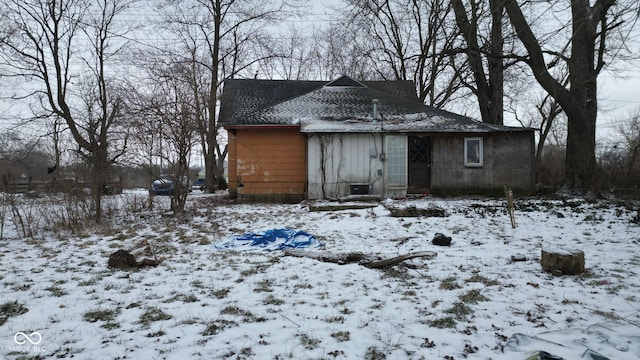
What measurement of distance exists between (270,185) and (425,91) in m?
15.8

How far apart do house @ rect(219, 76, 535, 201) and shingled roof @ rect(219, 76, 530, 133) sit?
4cm

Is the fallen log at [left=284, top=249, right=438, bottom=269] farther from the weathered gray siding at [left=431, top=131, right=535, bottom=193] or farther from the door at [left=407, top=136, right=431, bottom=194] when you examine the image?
the door at [left=407, top=136, right=431, bottom=194]

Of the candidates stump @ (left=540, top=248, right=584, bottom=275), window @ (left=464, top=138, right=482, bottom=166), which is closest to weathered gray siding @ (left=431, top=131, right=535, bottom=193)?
window @ (left=464, top=138, right=482, bottom=166)

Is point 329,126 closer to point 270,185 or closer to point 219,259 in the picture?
point 270,185

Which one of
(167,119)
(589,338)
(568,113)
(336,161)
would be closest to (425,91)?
(568,113)

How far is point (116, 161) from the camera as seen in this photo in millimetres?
9469

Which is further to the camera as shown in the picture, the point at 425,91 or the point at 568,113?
the point at 425,91

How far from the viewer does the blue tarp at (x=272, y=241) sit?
626 centimetres

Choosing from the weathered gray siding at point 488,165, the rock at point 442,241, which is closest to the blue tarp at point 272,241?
the rock at point 442,241

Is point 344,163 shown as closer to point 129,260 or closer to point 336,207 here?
point 336,207

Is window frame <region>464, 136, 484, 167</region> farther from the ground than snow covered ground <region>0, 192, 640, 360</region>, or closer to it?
farther from the ground

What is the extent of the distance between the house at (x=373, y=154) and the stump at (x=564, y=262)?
8333mm

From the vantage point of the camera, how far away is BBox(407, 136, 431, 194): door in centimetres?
1415

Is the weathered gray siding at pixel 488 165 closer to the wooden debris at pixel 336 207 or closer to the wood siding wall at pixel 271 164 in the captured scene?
the wooden debris at pixel 336 207
